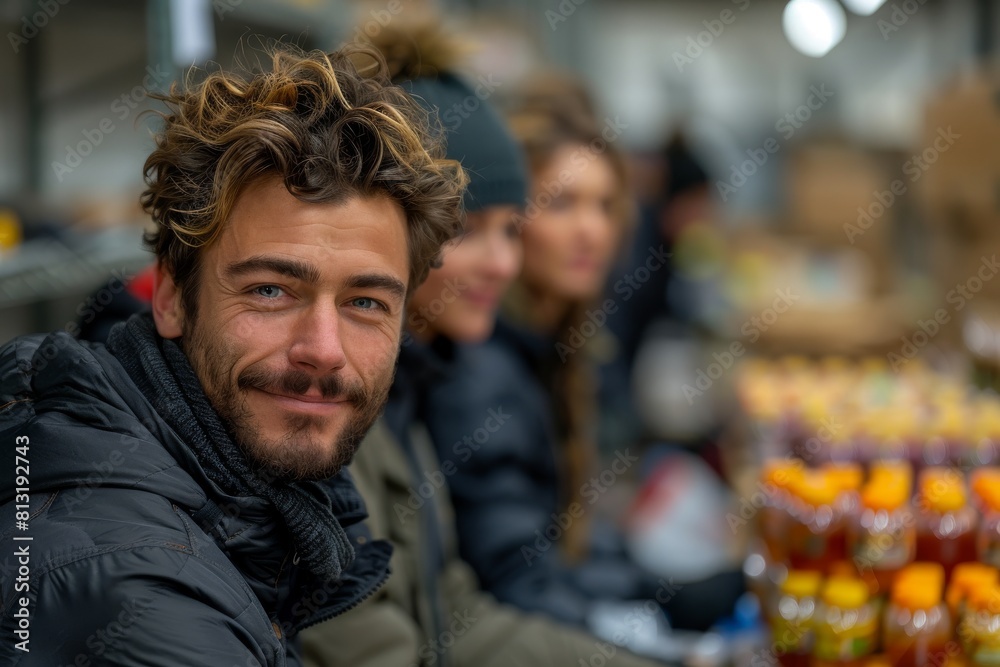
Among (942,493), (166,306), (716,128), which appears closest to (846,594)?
(942,493)

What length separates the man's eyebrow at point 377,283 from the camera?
107 cm

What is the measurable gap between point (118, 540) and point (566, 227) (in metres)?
1.91

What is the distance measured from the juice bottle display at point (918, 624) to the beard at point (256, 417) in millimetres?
1005

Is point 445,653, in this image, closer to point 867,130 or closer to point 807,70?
point 867,130

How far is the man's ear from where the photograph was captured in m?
1.11

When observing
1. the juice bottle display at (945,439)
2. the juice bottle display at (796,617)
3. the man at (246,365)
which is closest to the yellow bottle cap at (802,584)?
the juice bottle display at (796,617)

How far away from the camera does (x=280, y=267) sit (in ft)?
3.39

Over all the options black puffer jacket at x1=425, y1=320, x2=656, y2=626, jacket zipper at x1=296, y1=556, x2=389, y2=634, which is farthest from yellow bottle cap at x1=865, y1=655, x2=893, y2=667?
jacket zipper at x1=296, y1=556, x2=389, y2=634

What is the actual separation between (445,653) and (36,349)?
1.00 m

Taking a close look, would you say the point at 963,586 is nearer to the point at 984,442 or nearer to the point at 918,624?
the point at 918,624

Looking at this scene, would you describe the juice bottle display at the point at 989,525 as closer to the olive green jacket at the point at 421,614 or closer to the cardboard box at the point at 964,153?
the olive green jacket at the point at 421,614

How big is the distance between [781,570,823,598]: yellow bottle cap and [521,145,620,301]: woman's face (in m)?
1.12

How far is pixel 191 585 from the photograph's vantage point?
89cm

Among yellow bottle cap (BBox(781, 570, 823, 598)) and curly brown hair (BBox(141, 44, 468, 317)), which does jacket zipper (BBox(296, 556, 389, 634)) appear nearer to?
curly brown hair (BBox(141, 44, 468, 317))
